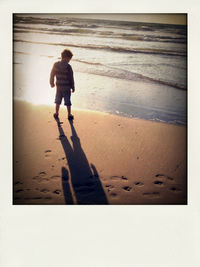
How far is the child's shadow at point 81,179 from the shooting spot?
239 cm

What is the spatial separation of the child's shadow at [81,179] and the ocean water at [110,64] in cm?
88

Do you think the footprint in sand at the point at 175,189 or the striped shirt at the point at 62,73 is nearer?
the footprint in sand at the point at 175,189

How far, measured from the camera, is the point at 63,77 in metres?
2.82

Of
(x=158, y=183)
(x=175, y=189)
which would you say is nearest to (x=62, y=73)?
(x=158, y=183)

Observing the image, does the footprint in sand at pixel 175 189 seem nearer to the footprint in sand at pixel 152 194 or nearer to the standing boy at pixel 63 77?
the footprint in sand at pixel 152 194

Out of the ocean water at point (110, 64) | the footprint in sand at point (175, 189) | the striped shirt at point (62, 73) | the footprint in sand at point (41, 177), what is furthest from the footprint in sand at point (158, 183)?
the striped shirt at point (62, 73)

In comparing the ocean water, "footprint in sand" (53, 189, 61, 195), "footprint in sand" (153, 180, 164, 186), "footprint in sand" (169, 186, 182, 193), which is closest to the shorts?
the ocean water

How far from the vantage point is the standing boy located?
2.80 meters

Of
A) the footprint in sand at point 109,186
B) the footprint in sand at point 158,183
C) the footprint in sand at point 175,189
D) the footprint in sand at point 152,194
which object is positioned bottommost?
the footprint in sand at point 152,194

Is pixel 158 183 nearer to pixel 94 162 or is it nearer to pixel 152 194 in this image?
pixel 152 194

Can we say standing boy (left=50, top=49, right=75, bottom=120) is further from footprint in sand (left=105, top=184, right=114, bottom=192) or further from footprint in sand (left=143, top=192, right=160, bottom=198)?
footprint in sand (left=143, top=192, right=160, bottom=198)

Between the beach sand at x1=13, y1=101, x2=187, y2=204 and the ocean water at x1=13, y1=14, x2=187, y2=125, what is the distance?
298 millimetres
